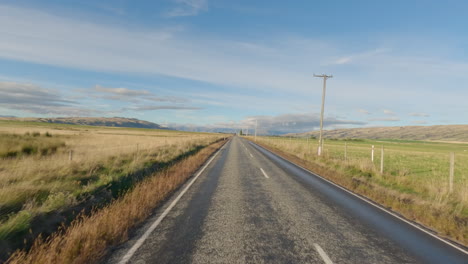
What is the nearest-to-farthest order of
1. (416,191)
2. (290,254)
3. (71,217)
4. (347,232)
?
1. (290,254)
2. (347,232)
3. (71,217)
4. (416,191)

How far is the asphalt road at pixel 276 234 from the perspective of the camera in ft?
13.1

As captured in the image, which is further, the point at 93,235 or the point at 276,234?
the point at 276,234

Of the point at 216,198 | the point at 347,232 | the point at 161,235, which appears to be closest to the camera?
the point at 161,235

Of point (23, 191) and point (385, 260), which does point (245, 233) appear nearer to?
point (385, 260)

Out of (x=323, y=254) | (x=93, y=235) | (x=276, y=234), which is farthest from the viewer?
(x=276, y=234)

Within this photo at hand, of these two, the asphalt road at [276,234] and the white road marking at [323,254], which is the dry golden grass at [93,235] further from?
the white road marking at [323,254]

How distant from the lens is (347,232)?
205 inches

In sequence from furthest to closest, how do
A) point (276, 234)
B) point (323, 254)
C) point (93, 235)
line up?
point (276, 234), point (93, 235), point (323, 254)

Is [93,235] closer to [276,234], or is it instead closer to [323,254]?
[276,234]

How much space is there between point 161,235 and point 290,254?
235 centimetres

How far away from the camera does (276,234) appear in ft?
16.1

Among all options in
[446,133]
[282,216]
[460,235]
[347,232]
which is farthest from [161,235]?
[446,133]

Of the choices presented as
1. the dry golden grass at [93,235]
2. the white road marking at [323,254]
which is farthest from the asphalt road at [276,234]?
the dry golden grass at [93,235]

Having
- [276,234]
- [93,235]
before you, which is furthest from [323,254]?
[93,235]
